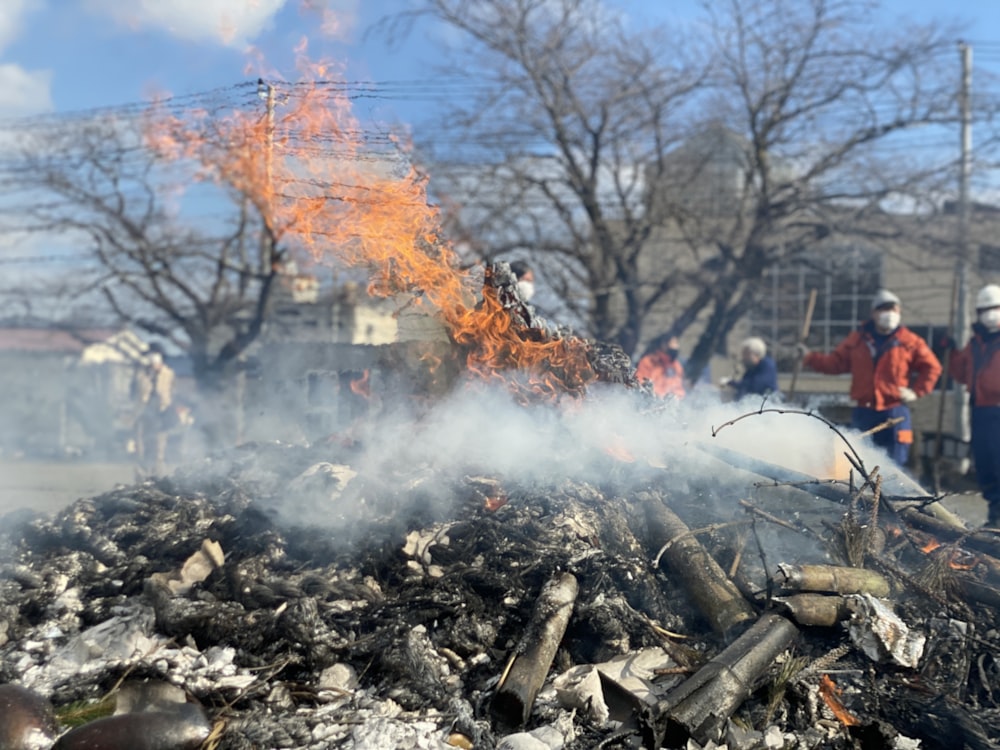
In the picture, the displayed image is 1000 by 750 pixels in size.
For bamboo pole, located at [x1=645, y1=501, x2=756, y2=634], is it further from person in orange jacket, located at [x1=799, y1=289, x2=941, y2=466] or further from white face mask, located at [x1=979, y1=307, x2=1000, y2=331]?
white face mask, located at [x1=979, y1=307, x2=1000, y2=331]

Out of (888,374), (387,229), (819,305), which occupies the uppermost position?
(819,305)

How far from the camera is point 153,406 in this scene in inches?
553

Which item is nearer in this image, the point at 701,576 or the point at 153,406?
the point at 701,576

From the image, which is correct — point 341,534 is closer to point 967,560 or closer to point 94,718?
point 94,718

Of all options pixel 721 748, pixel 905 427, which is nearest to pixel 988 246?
pixel 905 427

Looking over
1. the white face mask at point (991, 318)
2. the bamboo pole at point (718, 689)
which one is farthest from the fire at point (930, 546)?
the white face mask at point (991, 318)

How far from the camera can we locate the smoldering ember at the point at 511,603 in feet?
12.2

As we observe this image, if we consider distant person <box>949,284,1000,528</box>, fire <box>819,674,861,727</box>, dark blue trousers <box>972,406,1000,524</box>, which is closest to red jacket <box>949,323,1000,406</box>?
distant person <box>949,284,1000,528</box>

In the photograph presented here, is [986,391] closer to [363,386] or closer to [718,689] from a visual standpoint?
[718,689]

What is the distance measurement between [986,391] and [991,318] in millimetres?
696

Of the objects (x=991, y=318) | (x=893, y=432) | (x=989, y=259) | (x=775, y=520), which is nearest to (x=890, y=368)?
(x=893, y=432)

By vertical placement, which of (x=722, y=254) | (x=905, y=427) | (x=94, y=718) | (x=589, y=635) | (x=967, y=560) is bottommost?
(x=94, y=718)

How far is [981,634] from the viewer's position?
4305 millimetres

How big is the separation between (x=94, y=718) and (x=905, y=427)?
736cm
